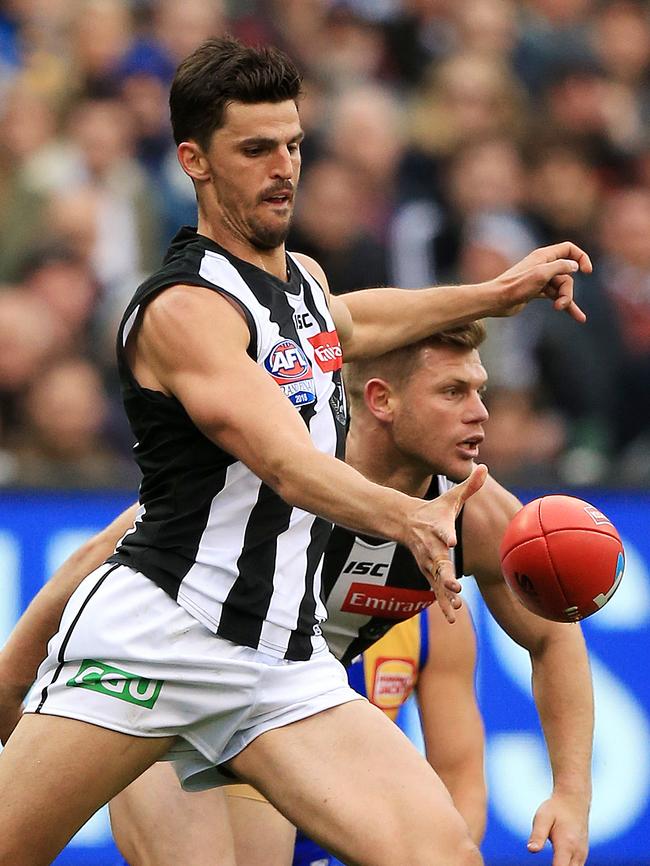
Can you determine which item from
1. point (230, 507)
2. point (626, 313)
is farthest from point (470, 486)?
point (626, 313)

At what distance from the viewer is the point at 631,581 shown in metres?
7.57

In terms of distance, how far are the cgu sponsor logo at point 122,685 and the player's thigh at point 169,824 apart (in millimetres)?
757

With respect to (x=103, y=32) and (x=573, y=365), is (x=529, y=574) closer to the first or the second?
(x=573, y=365)

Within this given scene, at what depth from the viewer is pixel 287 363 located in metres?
4.32

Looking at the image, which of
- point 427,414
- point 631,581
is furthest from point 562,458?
point 427,414

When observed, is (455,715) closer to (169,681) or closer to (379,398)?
(379,398)

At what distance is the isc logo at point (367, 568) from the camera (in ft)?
17.4

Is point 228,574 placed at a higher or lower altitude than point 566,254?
lower

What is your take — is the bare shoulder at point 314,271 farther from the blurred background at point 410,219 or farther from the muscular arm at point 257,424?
the blurred background at point 410,219

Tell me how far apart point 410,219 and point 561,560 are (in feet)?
17.6

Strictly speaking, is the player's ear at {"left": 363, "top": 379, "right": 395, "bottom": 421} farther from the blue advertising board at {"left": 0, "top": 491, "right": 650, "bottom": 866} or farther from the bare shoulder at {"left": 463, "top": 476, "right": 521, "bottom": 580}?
the blue advertising board at {"left": 0, "top": 491, "right": 650, "bottom": 866}

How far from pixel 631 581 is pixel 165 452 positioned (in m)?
3.74

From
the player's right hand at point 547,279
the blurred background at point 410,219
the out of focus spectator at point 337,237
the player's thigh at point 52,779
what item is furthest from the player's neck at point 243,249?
the out of focus spectator at point 337,237

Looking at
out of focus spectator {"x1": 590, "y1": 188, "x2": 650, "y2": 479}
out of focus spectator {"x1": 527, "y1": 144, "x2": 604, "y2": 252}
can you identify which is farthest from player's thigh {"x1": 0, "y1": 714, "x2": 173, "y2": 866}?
out of focus spectator {"x1": 527, "y1": 144, "x2": 604, "y2": 252}
